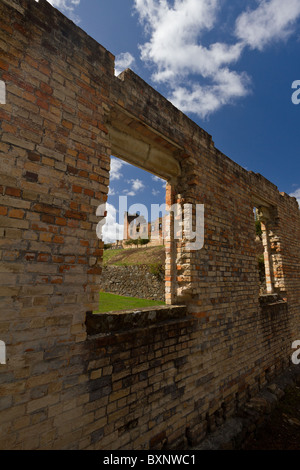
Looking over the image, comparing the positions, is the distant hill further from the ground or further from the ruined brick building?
the ruined brick building

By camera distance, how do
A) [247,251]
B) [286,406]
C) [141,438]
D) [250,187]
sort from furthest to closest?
1. [250,187]
2. [247,251]
3. [286,406]
4. [141,438]

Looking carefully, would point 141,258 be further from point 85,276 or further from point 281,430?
point 85,276

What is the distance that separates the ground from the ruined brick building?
496 millimetres

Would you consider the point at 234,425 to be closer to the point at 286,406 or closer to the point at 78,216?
the point at 286,406

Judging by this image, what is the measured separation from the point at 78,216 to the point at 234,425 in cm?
380

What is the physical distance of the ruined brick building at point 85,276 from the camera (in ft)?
5.93

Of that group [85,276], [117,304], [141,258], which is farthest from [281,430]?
[141,258]

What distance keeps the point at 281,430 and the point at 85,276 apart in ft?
13.6

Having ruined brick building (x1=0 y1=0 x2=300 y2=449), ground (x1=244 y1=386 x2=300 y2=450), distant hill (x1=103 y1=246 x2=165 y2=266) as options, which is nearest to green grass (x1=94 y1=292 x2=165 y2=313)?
ruined brick building (x1=0 y1=0 x2=300 y2=449)

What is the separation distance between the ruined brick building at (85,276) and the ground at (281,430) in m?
0.50

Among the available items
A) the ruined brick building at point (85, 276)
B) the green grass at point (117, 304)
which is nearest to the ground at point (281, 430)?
the ruined brick building at point (85, 276)

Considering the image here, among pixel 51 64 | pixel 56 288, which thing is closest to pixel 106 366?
pixel 56 288

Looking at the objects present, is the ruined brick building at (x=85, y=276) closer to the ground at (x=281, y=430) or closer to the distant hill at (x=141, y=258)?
the ground at (x=281, y=430)

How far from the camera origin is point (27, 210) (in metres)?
1.90
